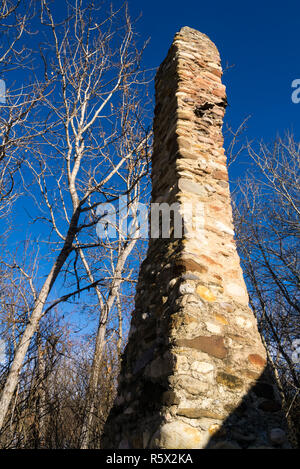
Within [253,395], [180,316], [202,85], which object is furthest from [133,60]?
[253,395]

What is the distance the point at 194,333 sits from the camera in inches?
77.0

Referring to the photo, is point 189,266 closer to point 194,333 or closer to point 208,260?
point 208,260

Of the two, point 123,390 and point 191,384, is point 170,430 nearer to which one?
point 191,384

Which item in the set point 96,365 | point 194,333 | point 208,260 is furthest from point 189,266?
point 96,365

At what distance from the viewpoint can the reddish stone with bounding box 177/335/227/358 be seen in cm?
191

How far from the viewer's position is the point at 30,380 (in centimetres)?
602

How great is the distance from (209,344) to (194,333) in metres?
0.12

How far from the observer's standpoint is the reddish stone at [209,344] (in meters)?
1.91

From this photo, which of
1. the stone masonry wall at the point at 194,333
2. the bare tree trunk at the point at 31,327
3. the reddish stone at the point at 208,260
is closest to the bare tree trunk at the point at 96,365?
the bare tree trunk at the point at 31,327

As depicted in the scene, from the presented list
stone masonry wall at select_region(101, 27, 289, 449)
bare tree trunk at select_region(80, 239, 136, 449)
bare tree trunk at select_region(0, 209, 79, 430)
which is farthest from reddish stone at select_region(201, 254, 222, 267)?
bare tree trunk at select_region(0, 209, 79, 430)

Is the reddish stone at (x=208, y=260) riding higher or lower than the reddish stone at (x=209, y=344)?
higher

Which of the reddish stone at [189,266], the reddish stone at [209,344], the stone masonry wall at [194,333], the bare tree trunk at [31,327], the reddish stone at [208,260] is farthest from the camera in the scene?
the bare tree trunk at [31,327]

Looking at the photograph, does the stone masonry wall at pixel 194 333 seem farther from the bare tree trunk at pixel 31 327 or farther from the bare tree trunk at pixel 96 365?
the bare tree trunk at pixel 96 365

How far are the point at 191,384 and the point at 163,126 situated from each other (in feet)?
9.44
